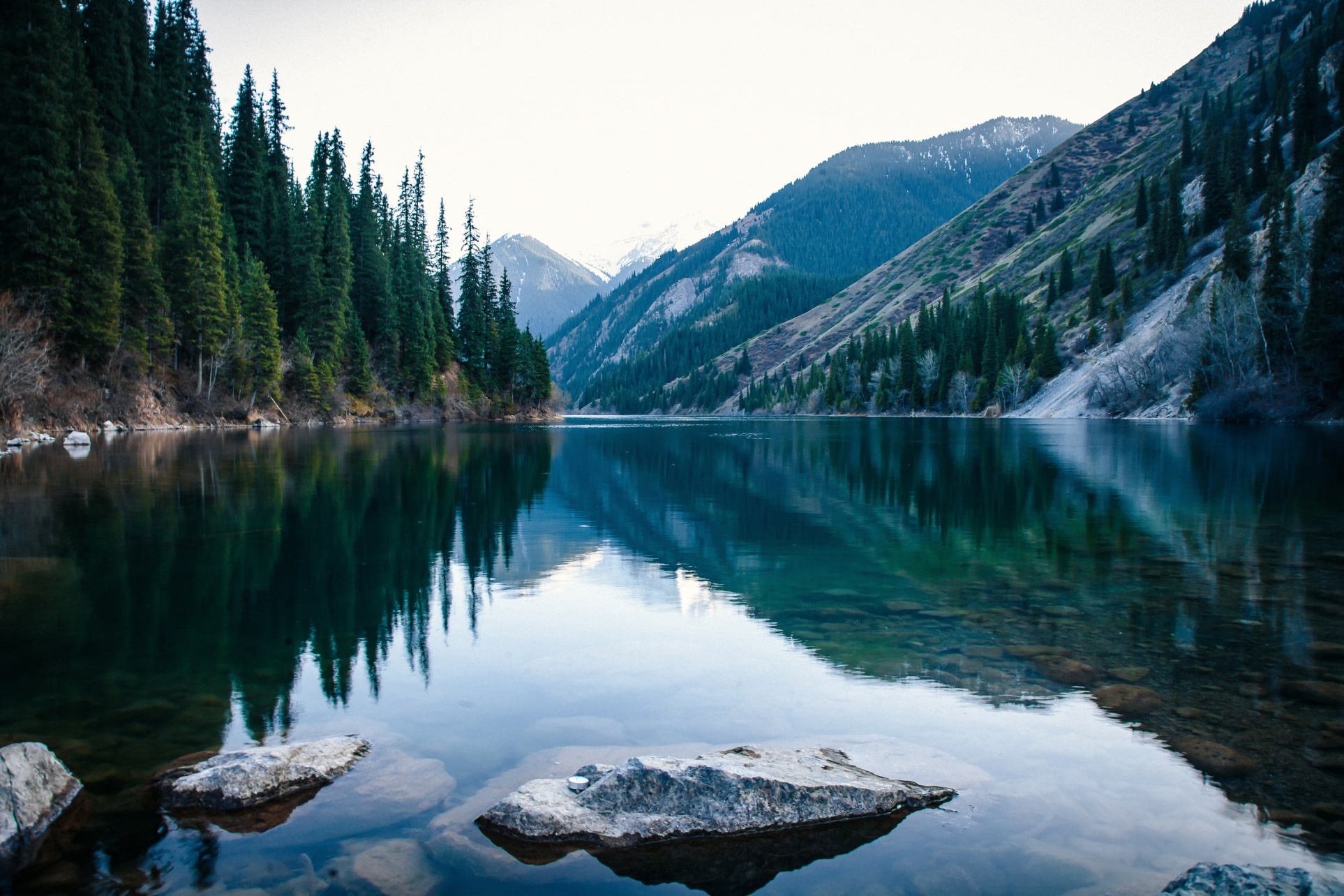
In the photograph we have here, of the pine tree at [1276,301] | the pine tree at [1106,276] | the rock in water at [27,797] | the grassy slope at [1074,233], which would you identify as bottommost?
the rock in water at [27,797]

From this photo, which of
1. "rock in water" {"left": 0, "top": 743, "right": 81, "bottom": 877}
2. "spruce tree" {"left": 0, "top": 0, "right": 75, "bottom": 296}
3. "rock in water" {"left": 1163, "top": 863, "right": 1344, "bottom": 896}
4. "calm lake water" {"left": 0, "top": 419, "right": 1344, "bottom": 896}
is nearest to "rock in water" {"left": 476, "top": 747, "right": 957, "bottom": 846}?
"calm lake water" {"left": 0, "top": 419, "right": 1344, "bottom": 896}

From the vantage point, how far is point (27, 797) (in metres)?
5.34

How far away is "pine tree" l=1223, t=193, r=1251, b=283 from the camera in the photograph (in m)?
69.6

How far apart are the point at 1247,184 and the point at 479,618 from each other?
117189 millimetres

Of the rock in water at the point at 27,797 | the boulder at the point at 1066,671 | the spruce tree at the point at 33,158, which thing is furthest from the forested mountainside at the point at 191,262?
the boulder at the point at 1066,671

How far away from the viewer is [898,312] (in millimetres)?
177250

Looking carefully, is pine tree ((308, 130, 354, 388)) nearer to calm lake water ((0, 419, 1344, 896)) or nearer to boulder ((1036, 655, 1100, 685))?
calm lake water ((0, 419, 1344, 896))

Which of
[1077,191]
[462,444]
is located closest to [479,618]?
[462,444]

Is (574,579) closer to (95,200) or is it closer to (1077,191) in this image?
(95,200)

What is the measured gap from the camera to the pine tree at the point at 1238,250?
228 ft

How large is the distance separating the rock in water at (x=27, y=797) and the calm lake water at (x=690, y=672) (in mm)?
198

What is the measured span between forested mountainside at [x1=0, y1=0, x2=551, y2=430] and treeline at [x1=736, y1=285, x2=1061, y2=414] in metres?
62.0

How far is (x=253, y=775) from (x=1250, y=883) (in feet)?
21.6

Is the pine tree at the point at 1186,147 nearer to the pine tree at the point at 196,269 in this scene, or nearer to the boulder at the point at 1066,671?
the pine tree at the point at 196,269
